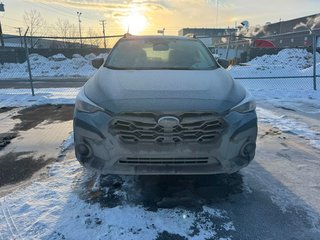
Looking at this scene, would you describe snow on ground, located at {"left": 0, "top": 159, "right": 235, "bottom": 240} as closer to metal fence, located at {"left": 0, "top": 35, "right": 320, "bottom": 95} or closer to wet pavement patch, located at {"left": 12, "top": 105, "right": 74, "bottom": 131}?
wet pavement patch, located at {"left": 12, "top": 105, "right": 74, "bottom": 131}

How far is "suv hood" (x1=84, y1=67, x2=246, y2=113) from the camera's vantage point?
3.05 meters

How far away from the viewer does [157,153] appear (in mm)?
3016

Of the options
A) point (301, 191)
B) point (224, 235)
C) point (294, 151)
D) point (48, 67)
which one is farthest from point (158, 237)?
point (48, 67)

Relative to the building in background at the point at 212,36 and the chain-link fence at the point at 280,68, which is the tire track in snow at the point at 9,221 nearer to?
the building in background at the point at 212,36

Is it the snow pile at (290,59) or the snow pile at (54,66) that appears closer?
the snow pile at (290,59)

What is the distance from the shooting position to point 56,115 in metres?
7.42

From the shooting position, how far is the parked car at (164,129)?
3010 mm

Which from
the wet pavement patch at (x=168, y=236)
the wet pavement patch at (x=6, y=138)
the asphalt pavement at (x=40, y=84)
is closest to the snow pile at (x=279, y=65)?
the asphalt pavement at (x=40, y=84)

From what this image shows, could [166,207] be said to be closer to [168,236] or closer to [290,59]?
[168,236]

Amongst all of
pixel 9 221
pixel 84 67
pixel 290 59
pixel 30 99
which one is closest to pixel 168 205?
pixel 9 221

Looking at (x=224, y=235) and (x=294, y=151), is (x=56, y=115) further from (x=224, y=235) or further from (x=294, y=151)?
(x=224, y=235)

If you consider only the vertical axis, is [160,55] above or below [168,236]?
above

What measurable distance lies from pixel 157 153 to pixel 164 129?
0.24 meters

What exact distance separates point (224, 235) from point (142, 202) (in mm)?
911
